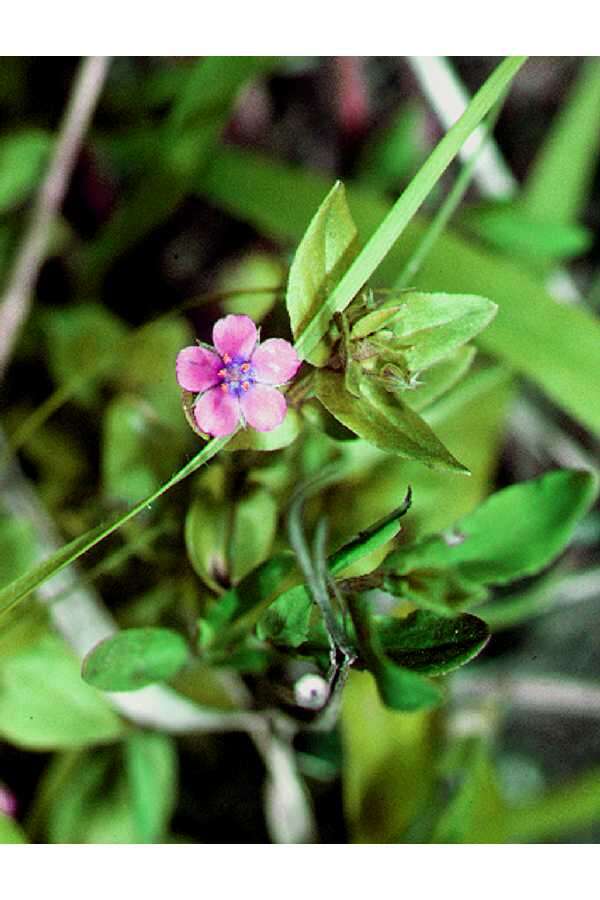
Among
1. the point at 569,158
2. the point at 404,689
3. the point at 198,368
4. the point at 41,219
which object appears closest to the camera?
the point at 404,689

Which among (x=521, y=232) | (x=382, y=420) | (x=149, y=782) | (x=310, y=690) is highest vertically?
(x=382, y=420)

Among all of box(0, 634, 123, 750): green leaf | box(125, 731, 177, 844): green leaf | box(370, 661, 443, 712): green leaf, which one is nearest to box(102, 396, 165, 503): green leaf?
box(0, 634, 123, 750): green leaf

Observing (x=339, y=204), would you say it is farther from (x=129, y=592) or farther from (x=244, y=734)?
(x=244, y=734)

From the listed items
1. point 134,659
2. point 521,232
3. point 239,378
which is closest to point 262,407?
point 239,378

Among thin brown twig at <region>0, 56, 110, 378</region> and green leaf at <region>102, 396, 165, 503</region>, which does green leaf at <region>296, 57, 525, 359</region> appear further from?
thin brown twig at <region>0, 56, 110, 378</region>

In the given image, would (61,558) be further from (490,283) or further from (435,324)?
(490,283)

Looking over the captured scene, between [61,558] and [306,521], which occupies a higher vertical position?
[61,558]

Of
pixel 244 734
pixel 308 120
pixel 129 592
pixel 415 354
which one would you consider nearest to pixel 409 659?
pixel 415 354
